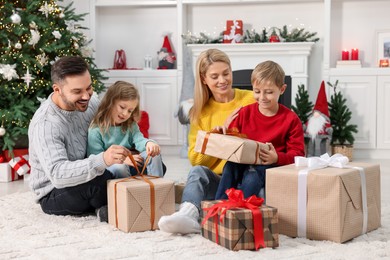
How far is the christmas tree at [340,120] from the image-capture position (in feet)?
17.5

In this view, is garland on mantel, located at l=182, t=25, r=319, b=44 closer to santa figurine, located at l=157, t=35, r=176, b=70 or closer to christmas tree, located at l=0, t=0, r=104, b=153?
santa figurine, located at l=157, t=35, r=176, b=70

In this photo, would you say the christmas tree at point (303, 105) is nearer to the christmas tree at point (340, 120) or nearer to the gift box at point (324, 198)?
the christmas tree at point (340, 120)

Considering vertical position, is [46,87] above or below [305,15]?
below

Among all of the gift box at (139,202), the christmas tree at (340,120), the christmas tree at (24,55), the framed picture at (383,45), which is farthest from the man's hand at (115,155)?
the framed picture at (383,45)

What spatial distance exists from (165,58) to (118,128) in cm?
307

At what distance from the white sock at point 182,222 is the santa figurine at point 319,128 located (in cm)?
295

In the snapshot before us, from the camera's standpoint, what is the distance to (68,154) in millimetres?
2693

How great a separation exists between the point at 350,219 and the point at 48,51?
277 cm

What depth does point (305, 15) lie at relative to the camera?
579 cm

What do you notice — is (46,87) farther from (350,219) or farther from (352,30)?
(352,30)

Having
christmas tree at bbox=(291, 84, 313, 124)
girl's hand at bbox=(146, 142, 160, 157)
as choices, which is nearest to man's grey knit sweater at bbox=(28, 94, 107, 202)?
girl's hand at bbox=(146, 142, 160, 157)

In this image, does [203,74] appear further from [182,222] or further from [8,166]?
[8,166]

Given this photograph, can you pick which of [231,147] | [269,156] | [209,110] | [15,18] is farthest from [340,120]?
[231,147]

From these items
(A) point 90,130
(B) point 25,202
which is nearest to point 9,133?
(B) point 25,202
